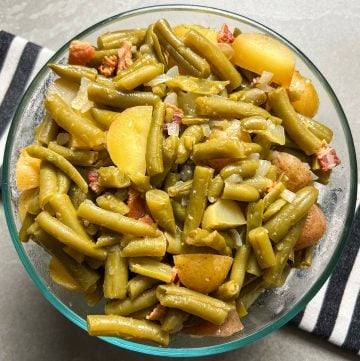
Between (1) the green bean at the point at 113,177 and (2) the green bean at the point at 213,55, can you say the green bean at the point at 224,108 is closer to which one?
(2) the green bean at the point at 213,55

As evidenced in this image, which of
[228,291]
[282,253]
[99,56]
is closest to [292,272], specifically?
[282,253]

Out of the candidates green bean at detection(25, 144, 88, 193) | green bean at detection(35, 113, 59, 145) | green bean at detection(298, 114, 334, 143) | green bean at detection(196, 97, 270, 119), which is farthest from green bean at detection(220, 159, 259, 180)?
green bean at detection(35, 113, 59, 145)

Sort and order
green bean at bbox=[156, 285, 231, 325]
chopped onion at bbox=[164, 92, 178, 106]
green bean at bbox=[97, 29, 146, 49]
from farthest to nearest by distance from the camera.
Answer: green bean at bbox=[97, 29, 146, 49] → chopped onion at bbox=[164, 92, 178, 106] → green bean at bbox=[156, 285, 231, 325]

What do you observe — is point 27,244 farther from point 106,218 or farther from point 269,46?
point 269,46

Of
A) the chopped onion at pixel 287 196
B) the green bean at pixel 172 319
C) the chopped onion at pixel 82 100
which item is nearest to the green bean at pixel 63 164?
the chopped onion at pixel 82 100

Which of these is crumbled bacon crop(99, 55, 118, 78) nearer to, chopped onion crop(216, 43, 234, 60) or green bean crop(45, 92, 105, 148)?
green bean crop(45, 92, 105, 148)

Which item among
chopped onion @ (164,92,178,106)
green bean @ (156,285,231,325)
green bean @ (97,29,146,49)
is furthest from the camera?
green bean @ (97,29,146,49)

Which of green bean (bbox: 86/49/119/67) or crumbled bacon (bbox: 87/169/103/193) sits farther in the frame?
green bean (bbox: 86/49/119/67)

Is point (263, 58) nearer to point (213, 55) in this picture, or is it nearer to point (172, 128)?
point (213, 55)
